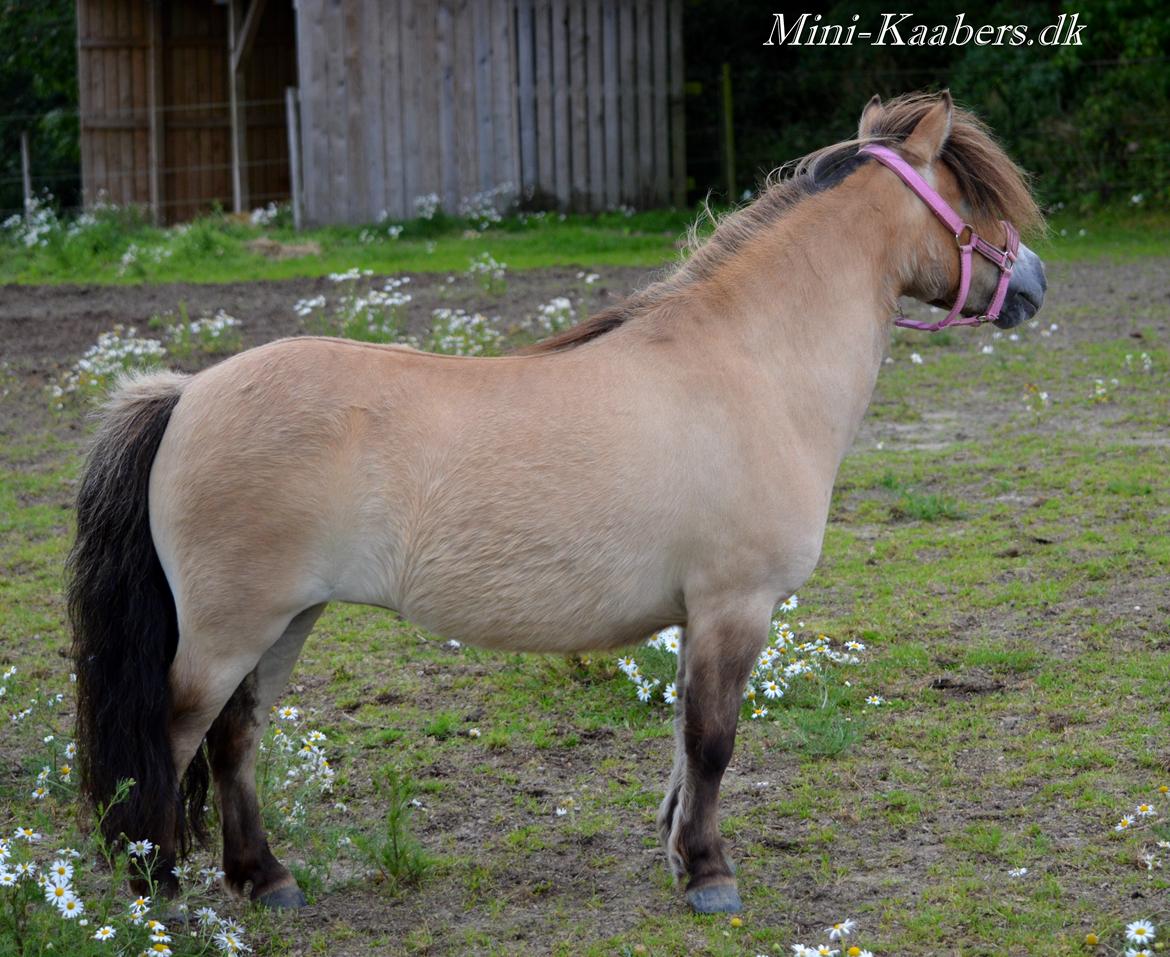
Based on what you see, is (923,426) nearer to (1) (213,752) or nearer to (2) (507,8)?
(1) (213,752)

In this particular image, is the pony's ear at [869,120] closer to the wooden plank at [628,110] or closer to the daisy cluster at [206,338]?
the daisy cluster at [206,338]

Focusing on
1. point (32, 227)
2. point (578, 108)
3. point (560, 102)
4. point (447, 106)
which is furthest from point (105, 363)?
point (578, 108)

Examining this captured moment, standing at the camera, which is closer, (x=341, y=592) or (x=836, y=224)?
(x=341, y=592)

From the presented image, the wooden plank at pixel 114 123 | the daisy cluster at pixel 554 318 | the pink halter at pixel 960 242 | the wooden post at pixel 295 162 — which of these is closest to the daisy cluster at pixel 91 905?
the pink halter at pixel 960 242

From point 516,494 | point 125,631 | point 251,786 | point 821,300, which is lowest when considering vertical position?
point 251,786

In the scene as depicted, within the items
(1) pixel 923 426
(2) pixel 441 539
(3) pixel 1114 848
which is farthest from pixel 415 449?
(1) pixel 923 426

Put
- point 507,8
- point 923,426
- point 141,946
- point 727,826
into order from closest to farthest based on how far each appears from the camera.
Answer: point 141,946 → point 727,826 → point 923,426 → point 507,8

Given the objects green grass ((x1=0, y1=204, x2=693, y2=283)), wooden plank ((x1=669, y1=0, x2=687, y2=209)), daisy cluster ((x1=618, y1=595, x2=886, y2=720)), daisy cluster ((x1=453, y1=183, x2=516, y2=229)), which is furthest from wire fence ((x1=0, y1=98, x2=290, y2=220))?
daisy cluster ((x1=618, y1=595, x2=886, y2=720))

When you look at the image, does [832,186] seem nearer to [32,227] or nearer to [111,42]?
[32,227]

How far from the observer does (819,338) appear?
395cm

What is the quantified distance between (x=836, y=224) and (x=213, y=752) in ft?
7.91

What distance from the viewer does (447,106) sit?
17484 millimetres

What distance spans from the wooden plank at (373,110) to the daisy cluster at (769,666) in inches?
523

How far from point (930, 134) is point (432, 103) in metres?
14.4
